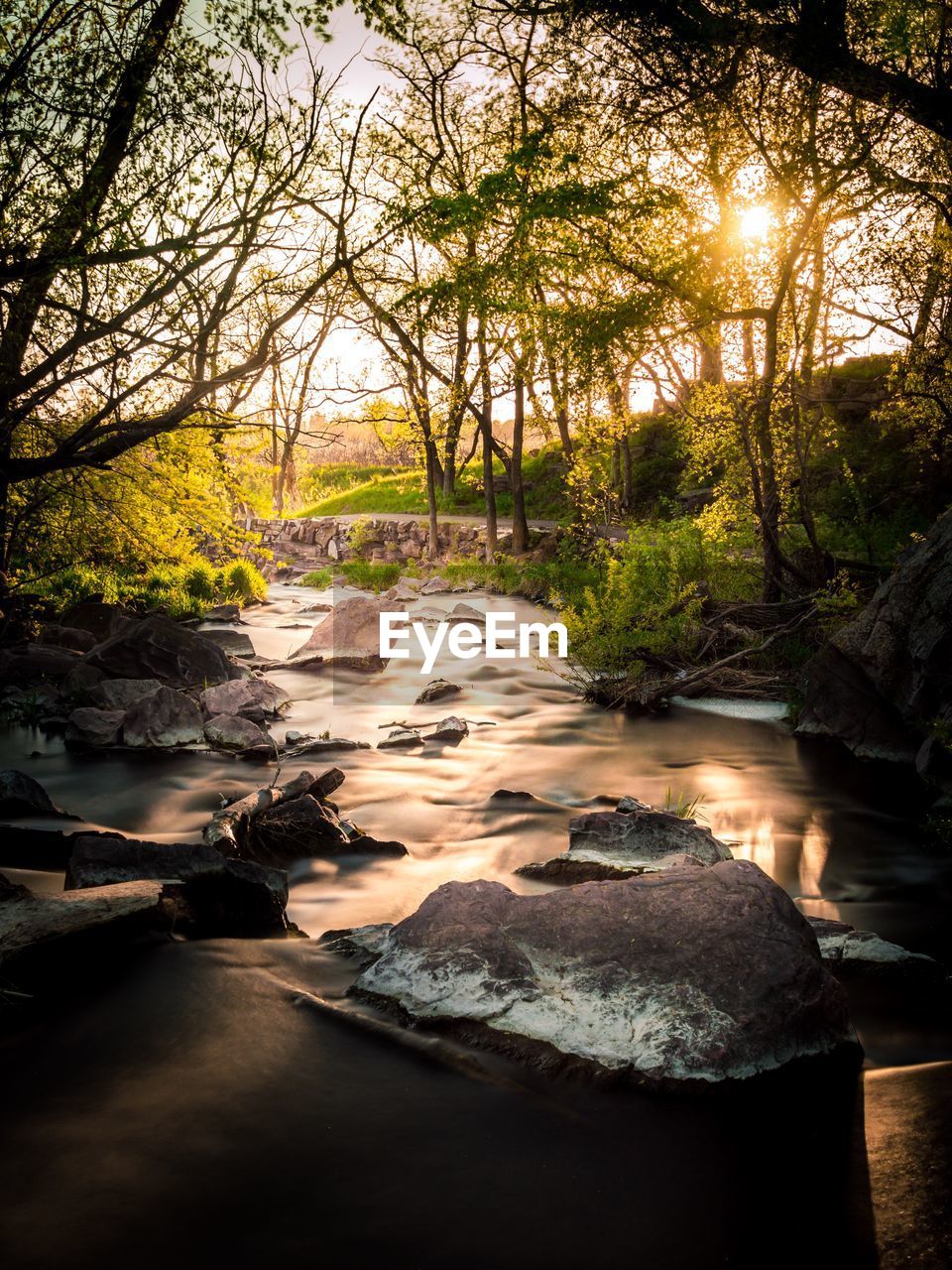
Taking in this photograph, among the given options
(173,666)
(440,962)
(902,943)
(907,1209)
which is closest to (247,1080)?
(440,962)

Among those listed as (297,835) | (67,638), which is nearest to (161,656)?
(67,638)

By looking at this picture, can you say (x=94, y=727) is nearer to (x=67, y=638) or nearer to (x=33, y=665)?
(x=33, y=665)

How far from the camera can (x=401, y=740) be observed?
9.81 meters

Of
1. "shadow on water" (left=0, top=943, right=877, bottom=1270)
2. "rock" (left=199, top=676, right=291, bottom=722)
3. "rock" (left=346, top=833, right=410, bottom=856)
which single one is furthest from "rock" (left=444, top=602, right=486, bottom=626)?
"shadow on water" (left=0, top=943, right=877, bottom=1270)

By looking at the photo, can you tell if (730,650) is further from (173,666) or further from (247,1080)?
(247,1080)

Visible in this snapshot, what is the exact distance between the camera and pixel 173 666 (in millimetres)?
11367

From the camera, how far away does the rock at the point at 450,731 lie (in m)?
10.1

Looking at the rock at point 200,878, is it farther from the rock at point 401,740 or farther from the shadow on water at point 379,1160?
the rock at point 401,740

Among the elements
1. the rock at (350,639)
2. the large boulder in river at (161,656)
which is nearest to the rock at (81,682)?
the large boulder in river at (161,656)

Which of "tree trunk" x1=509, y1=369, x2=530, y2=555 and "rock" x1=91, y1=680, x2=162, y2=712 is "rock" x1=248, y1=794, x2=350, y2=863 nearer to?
"rock" x1=91, y1=680, x2=162, y2=712

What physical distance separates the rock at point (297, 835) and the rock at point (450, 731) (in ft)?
12.2

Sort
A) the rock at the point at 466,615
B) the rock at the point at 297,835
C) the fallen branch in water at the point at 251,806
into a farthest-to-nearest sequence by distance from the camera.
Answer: the rock at the point at 466,615 < the rock at the point at 297,835 < the fallen branch in water at the point at 251,806

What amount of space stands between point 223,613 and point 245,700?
8514 mm

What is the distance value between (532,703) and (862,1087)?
8.66 metres
